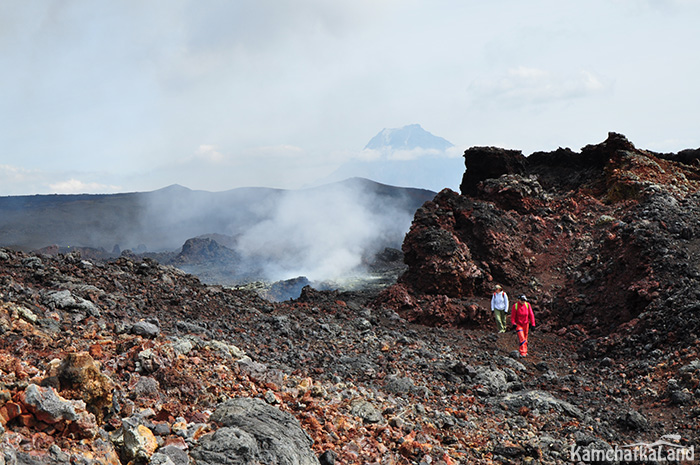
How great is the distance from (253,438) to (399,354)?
5.46m

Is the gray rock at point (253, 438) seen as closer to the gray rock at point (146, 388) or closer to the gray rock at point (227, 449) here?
the gray rock at point (227, 449)

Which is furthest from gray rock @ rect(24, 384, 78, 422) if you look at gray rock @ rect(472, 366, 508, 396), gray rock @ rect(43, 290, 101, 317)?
gray rock @ rect(472, 366, 508, 396)

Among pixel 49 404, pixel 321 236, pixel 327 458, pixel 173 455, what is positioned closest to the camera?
pixel 49 404

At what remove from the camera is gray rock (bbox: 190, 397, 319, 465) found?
12.8 feet

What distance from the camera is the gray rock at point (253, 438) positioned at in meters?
3.90

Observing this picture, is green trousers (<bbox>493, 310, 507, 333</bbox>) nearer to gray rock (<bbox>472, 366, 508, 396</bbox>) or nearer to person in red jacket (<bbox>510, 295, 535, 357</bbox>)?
person in red jacket (<bbox>510, 295, 535, 357</bbox>)

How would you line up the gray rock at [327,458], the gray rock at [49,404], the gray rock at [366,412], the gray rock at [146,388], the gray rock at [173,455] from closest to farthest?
the gray rock at [49,404], the gray rock at [173,455], the gray rock at [327,458], the gray rock at [146,388], the gray rock at [366,412]

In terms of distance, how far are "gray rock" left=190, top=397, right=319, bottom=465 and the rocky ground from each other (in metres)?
0.02

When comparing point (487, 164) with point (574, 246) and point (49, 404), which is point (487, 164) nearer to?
point (574, 246)

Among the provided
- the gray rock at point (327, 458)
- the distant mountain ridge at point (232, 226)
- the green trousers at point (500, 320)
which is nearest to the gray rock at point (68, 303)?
the gray rock at point (327, 458)

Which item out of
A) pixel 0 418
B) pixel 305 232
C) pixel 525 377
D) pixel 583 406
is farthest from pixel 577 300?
pixel 305 232

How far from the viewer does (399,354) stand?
9.31 metres

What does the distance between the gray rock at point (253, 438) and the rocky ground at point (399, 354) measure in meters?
0.02

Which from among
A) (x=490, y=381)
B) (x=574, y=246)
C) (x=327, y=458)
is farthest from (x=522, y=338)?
(x=327, y=458)
